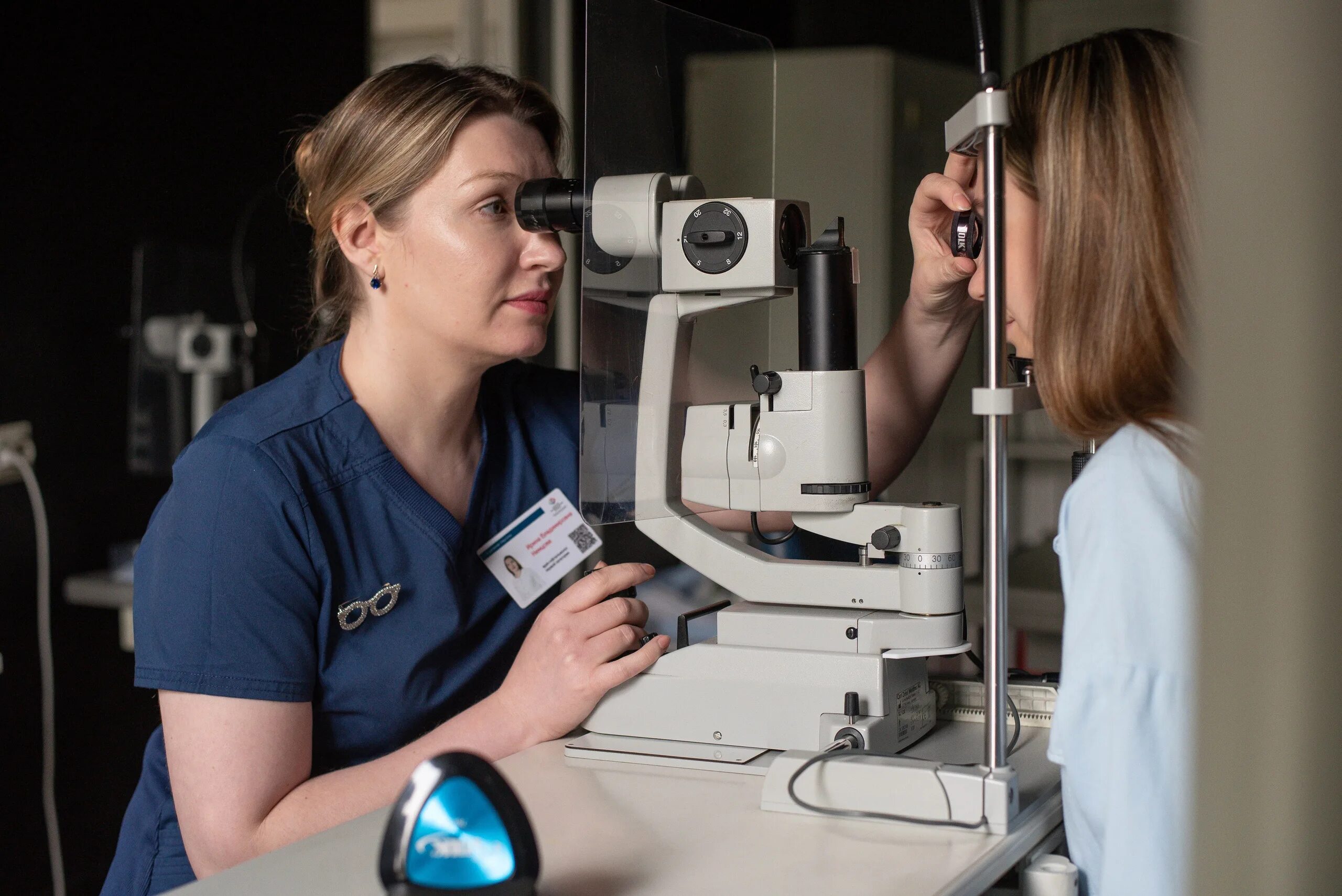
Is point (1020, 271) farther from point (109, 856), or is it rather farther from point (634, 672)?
point (109, 856)

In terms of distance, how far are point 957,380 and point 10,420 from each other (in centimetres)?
227

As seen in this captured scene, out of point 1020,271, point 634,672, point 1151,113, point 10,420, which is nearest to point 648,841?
point 634,672

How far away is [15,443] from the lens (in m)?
2.27

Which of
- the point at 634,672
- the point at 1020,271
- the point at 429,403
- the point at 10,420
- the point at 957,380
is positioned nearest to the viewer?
the point at 1020,271

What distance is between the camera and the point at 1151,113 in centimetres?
94

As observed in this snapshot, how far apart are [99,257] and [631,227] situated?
5.51ft

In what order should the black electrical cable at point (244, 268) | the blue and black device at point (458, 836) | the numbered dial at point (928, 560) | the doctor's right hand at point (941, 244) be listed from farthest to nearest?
1. the black electrical cable at point (244, 268)
2. the doctor's right hand at point (941, 244)
3. the numbered dial at point (928, 560)
4. the blue and black device at point (458, 836)

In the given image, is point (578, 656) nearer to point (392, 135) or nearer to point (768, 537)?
point (768, 537)

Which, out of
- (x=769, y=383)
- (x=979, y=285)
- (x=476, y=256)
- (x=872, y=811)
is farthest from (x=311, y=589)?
(x=979, y=285)

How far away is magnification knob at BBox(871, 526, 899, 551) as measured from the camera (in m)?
1.14

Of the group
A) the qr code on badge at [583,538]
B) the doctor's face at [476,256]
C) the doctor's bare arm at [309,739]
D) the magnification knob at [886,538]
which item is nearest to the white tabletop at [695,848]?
the doctor's bare arm at [309,739]

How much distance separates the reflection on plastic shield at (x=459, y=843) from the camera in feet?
2.40

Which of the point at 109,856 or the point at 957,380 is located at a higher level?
the point at 957,380

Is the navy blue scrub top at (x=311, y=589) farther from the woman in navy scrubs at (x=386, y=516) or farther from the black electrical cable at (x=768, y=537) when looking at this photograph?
the black electrical cable at (x=768, y=537)
